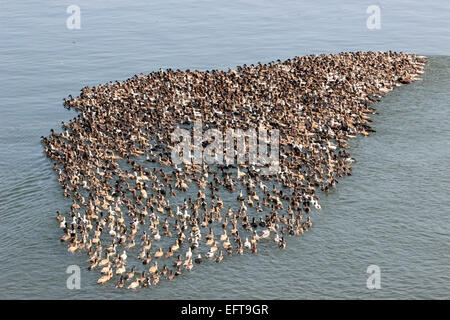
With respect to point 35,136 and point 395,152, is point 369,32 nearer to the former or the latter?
point 395,152

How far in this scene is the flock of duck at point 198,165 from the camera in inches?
1801

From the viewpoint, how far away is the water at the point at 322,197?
41.9 metres

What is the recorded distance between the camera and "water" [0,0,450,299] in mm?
41938

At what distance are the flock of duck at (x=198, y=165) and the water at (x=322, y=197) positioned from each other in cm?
165

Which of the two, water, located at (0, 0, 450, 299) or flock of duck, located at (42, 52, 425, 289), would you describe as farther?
flock of duck, located at (42, 52, 425, 289)

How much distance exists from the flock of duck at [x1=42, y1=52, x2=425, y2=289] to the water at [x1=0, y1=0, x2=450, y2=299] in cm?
165

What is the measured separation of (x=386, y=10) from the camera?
506ft

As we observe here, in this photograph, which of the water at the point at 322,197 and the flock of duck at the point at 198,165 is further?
the flock of duck at the point at 198,165

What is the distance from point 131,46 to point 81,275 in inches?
3247

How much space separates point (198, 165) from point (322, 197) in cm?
1264

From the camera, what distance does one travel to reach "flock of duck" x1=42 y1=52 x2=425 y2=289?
45.8m

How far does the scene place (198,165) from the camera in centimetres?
5812
